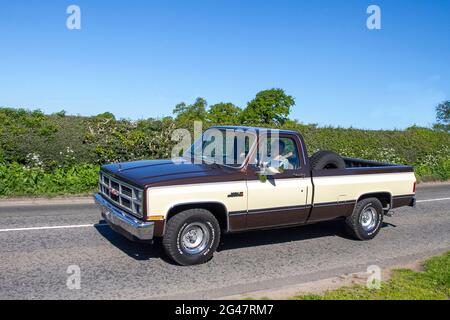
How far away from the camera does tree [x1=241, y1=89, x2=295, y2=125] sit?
57719 mm

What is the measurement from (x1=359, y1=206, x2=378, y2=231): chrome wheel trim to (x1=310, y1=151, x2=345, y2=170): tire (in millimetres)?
1127

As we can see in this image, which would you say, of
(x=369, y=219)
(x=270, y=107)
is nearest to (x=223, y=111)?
(x=270, y=107)

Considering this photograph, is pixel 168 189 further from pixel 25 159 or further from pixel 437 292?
pixel 25 159

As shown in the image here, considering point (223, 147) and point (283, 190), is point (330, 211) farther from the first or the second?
point (223, 147)

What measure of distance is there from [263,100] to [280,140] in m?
51.0

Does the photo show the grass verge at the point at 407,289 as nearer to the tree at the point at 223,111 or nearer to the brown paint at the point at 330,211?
the brown paint at the point at 330,211

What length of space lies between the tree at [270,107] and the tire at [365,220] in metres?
48.7

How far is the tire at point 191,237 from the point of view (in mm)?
6332

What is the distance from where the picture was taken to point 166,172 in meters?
6.64

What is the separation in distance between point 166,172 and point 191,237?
1.03m

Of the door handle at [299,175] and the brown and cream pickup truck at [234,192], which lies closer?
the brown and cream pickup truck at [234,192]

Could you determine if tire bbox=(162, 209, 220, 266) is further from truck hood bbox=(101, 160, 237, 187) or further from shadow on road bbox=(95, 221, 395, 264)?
truck hood bbox=(101, 160, 237, 187)

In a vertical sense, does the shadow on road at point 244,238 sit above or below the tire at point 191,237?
below

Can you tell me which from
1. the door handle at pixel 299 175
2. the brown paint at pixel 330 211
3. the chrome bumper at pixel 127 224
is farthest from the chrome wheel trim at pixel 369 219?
the chrome bumper at pixel 127 224
